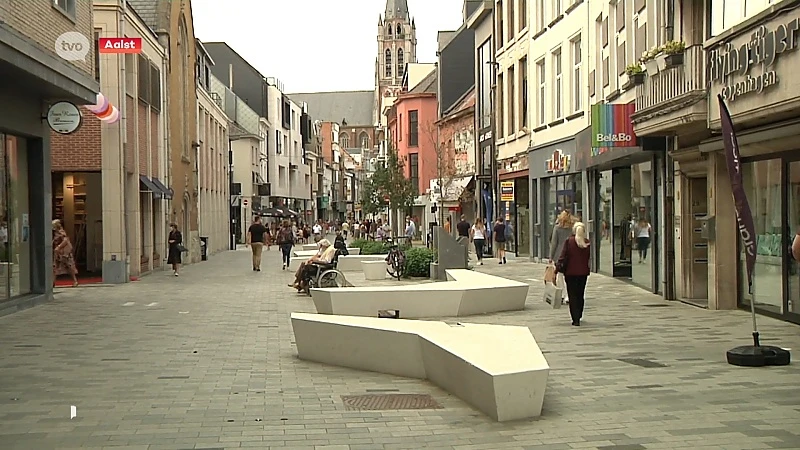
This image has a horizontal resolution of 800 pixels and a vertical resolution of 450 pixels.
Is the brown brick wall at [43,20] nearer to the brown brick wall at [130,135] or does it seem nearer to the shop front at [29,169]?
the shop front at [29,169]

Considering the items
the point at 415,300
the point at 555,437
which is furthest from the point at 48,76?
the point at 555,437

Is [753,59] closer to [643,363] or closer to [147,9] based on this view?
[643,363]

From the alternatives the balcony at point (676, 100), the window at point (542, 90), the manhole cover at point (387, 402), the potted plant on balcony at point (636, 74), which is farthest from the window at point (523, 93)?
the manhole cover at point (387, 402)

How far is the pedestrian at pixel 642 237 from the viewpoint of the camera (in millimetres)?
20016

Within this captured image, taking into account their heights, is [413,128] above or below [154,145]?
above

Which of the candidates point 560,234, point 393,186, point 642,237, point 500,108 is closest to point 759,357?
point 560,234

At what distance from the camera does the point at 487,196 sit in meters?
41.8

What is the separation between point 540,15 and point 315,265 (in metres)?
14.4

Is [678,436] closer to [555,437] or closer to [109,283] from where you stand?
[555,437]

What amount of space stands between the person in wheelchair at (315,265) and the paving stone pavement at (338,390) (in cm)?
435

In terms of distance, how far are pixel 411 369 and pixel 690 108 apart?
6.84 metres

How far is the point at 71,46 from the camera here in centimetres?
1688

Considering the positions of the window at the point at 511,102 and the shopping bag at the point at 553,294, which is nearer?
the shopping bag at the point at 553,294

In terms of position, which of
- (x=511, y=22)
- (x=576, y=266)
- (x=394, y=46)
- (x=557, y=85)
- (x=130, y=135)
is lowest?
(x=576, y=266)
